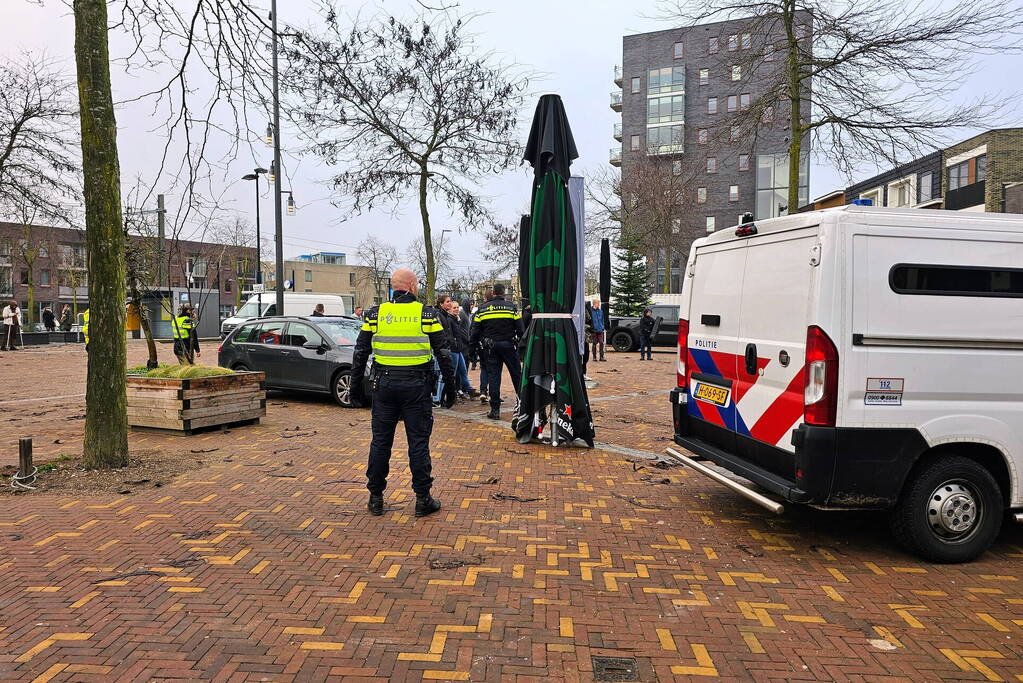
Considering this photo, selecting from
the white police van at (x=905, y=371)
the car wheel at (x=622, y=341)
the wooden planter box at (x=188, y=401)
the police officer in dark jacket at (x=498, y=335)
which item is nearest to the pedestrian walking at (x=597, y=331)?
the car wheel at (x=622, y=341)

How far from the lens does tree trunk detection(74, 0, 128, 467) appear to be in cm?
598

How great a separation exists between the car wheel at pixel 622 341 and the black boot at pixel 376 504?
835 inches

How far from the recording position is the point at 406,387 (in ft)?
16.7

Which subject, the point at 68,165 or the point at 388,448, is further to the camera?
the point at 68,165

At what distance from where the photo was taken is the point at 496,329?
973 cm

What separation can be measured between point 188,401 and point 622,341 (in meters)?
19.6

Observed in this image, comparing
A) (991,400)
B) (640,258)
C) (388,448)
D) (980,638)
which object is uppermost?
(640,258)

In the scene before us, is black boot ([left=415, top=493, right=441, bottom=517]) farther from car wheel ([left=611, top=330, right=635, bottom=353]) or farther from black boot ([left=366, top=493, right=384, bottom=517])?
car wheel ([left=611, top=330, right=635, bottom=353])

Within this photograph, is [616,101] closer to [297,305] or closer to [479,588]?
[297,305]

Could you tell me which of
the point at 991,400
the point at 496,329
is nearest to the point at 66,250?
the point at 496,329

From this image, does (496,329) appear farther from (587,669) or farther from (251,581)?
(587,669)

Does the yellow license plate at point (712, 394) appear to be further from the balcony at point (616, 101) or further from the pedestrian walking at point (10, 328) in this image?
the balcony at point (616, 101)

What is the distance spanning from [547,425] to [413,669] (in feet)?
17.3

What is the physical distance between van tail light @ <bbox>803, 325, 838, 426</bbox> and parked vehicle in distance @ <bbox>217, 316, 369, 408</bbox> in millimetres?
7555
